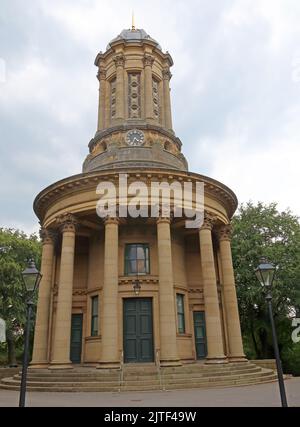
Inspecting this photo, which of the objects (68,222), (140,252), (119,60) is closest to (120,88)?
(119,60)

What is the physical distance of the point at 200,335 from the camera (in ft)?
78.8

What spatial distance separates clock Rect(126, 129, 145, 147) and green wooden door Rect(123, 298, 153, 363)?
38.1 feet

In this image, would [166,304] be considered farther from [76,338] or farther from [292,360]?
[292,360]

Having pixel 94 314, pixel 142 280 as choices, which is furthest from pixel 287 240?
pixel 94 314

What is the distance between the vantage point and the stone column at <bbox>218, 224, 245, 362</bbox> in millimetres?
22547

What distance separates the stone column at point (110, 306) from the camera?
60.8ft

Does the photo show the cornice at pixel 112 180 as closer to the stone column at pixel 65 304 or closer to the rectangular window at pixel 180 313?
the stone column at pixel 65 304

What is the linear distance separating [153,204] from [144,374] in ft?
29.6

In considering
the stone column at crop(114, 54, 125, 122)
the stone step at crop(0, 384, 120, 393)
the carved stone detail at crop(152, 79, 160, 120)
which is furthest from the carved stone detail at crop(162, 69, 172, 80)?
the stone step at crop(0, 384, 120, 393)

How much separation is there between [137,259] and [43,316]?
656cm

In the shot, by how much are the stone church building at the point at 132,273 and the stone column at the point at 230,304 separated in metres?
0.06
